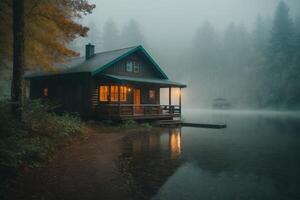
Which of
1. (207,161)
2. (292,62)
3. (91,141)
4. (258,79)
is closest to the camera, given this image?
(207,161)

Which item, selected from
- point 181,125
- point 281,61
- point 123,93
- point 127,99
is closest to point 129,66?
point 123,93

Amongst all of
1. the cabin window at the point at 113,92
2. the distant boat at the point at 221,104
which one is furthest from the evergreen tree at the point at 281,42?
the cabin window at the point at 113,92

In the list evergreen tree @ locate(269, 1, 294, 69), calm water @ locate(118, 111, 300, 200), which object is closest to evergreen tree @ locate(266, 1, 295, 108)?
evergreen tree @ locate(269, 1, 294, 69)

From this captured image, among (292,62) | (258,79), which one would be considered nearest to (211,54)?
(258,79)

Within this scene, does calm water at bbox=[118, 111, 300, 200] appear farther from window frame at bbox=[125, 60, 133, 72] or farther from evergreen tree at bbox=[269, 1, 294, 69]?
evergreen tree at bbox=[269, 1, 294, 69]

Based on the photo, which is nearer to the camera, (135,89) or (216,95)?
(135,89)

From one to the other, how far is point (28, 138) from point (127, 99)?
15.0 m

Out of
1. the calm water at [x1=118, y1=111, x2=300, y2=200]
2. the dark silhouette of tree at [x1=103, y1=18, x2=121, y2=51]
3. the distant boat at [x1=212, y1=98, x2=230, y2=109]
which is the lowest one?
the calm water at [x1=118, y1=111, x2=300, y2=200]

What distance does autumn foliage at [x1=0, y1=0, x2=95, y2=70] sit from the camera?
1381cm

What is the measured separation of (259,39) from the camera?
69875 mm

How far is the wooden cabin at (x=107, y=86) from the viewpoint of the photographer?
71.5 ft

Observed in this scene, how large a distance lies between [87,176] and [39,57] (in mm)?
11355

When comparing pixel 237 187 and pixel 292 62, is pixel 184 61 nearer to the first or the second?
pixel 292 62

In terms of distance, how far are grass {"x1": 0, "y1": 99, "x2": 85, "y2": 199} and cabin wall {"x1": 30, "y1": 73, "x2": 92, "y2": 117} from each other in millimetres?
8565
